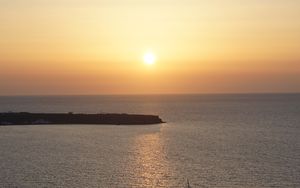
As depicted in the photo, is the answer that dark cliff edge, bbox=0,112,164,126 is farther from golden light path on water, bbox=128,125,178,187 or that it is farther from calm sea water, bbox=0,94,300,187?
golden light path on water, bbox=128,125,178,187

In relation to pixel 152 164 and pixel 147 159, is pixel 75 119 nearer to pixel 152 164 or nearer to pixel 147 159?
pixel 147 159

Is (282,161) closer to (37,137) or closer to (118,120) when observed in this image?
(37,137)

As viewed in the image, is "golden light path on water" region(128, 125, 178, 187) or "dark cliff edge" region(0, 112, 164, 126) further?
"dark cliff edge" region(0, 112, 164, 126)

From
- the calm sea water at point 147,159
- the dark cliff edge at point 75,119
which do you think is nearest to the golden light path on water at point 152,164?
the calm sea water at point 147,159

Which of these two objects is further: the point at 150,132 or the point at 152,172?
the point at 150,132

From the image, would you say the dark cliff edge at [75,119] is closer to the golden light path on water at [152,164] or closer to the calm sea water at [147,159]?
the calm sea water at [147,159]

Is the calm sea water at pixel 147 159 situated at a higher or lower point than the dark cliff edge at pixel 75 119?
lower

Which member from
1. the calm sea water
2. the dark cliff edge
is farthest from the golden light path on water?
the dark cliff edge

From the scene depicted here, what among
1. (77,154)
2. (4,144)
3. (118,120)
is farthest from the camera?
(118,120)

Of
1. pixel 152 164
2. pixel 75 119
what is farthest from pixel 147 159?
pixel 75 119

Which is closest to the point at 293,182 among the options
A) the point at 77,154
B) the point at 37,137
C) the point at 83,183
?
the point at 83,183

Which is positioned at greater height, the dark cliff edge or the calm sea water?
the dark cliff edge
